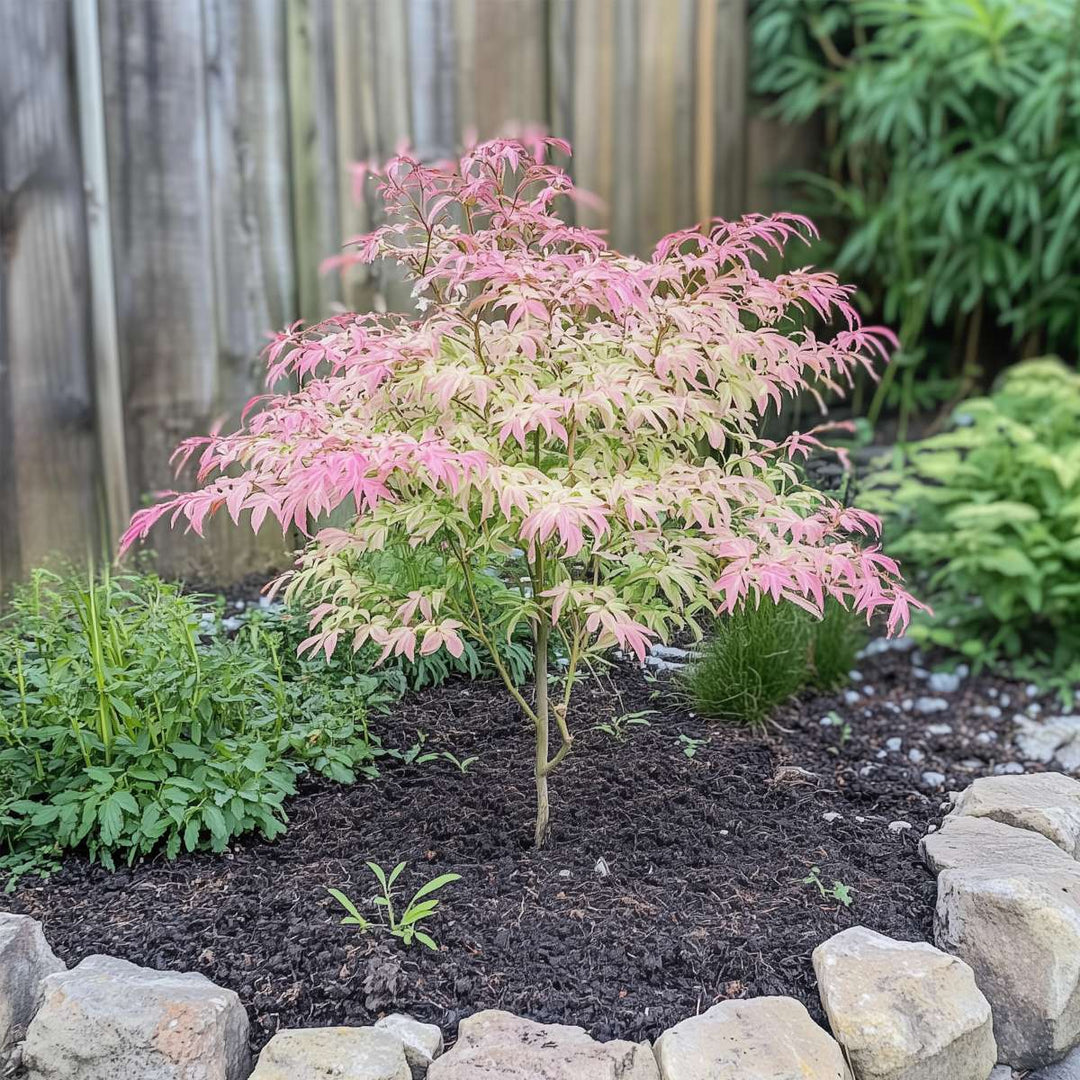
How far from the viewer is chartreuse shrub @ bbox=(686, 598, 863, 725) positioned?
2.53 m

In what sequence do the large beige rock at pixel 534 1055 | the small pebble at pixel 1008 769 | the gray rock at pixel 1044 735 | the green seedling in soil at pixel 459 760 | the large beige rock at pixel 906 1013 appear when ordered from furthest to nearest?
the gray rock at pixel 1044 735, the small pebble at pixel 1008 769, the green seedling in soil at pixel 459 760, the large beige rock at pixel 906 1013, the large beige rock at pixel 534 1055

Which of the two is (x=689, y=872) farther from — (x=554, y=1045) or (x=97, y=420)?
(x=97, y=420)

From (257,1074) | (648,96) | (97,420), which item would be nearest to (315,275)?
(97,420)

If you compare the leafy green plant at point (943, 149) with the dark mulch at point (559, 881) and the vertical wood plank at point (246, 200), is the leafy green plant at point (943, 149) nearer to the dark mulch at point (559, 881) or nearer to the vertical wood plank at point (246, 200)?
the vertical wood plank at point (246, 200)

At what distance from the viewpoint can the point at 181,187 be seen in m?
2.87

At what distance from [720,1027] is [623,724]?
2.89ft

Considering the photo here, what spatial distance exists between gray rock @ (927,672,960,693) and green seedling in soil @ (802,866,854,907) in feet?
4.09

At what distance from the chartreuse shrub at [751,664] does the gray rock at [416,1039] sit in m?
1.05

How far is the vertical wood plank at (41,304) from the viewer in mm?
2611

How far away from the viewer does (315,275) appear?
10.2ft

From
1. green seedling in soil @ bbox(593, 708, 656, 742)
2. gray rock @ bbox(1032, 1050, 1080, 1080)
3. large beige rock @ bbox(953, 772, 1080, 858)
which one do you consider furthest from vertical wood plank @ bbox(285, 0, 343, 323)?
gray rock @ bbox(1032, 1050, 1080, 1080)

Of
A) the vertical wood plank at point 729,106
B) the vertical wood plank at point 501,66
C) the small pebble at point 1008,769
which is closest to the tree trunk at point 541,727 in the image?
the small pebble at point 1008,769

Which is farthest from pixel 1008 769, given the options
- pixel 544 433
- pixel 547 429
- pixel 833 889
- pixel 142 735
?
pixel 142 735

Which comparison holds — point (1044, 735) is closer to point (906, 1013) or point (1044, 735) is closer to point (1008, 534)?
point (1008, 534)
